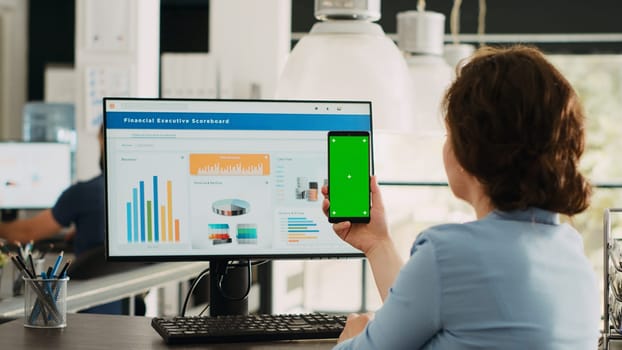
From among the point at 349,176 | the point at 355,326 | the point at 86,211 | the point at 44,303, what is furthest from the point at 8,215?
the point at 355,326

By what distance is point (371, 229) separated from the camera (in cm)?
183

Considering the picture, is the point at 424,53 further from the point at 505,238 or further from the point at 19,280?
the point at 505,238

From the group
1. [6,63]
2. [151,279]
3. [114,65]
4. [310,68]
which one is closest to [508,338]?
[310,68]

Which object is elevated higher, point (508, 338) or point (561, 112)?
point (561, 112)

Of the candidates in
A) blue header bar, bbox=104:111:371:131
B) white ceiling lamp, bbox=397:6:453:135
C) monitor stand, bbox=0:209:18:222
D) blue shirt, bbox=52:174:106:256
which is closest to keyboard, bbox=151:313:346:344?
blue header bar, bbox=104:111:371:131

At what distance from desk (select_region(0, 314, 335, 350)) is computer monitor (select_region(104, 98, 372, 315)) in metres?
0.13

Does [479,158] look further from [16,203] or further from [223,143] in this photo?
[16,203]

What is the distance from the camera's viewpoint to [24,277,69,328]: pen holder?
1958 mm

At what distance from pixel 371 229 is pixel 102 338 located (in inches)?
20.3

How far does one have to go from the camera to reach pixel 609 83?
8.22 meters

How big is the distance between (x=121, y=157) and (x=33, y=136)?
6.52 metres

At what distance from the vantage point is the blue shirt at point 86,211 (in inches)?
161

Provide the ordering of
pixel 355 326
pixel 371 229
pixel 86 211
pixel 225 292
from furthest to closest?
pixel 86 211, pixel 225 292, pixel 371 229, pixel 355 326

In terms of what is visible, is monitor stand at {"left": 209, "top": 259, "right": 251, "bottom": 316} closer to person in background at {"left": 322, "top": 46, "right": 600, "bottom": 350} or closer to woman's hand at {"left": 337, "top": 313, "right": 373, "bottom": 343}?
woman's hand at {"left": 337, "top": 313, "right": 373, "bottom": 343}
